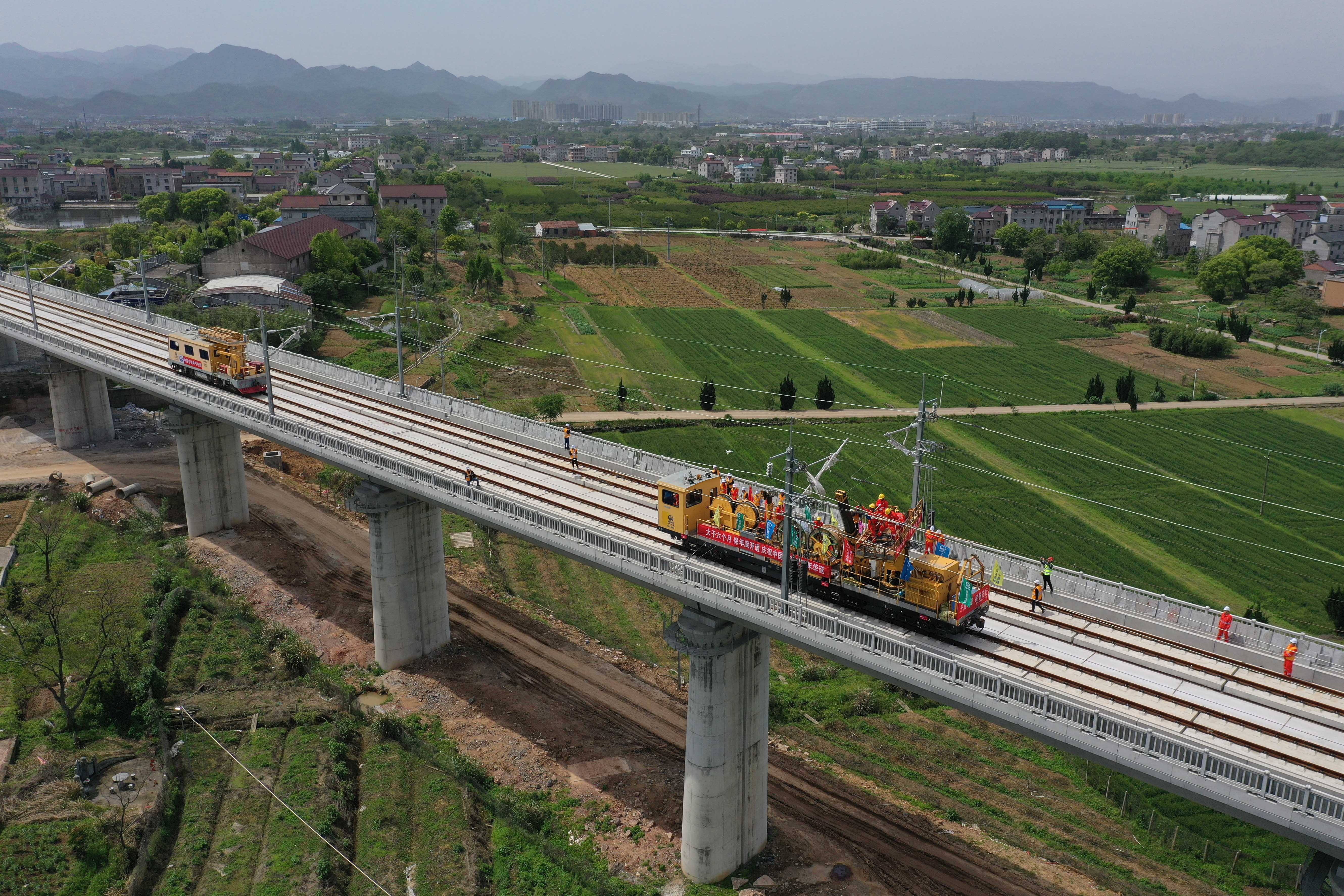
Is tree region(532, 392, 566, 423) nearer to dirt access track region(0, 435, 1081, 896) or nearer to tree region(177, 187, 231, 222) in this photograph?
dirt access track region(0, 435, 1081, 896)

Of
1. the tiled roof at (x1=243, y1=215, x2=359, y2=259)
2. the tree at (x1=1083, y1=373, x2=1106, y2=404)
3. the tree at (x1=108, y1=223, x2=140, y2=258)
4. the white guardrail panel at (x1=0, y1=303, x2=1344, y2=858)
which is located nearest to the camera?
the white guardrail panel at (x1=0, y1=303, x2=1344, y2=858)

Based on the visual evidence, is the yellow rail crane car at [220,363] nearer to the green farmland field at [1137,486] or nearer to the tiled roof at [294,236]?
the green farmland field at [1137,486]

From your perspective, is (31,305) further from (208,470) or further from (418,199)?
(418,199)

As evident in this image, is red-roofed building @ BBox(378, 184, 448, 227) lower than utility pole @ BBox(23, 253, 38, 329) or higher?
higher

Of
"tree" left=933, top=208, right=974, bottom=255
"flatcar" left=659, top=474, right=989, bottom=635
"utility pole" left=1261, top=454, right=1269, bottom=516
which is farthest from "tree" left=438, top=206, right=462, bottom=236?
A: "flatcar" left=659, top=474, right=989, bottom=635

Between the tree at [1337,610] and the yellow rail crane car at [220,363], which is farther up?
the yellow rail crane car at [220,363]

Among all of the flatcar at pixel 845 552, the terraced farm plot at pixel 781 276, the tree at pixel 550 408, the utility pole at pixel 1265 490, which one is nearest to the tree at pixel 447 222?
the terraced farm plot at pixel 781 276
